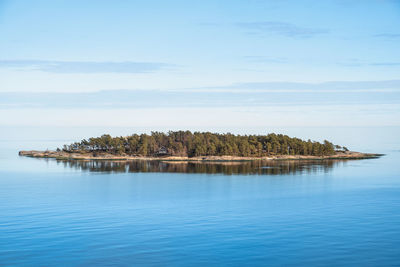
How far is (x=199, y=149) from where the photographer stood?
149m

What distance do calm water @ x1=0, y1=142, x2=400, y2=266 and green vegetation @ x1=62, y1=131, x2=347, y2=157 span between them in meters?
78.7

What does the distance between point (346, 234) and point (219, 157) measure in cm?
11136

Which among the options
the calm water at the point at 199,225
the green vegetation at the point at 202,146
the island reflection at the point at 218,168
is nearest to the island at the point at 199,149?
the green vegetation at the point at 202,146

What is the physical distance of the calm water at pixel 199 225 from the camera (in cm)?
2969

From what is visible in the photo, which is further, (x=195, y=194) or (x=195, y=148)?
(x=195, y=148)

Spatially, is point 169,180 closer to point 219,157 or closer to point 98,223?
point 98,223

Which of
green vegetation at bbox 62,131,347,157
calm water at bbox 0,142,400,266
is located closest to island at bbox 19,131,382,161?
green vegetation at bbox 62,131,347,157

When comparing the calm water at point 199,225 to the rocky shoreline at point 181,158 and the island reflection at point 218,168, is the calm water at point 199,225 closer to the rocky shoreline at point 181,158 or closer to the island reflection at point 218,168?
the island reflection at point 218,168

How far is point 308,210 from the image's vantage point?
47719 millimetres

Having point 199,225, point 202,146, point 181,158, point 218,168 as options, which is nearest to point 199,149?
point 202,146

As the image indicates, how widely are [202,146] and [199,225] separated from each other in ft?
363

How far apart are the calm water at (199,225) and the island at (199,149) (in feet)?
254

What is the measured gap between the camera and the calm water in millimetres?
29688

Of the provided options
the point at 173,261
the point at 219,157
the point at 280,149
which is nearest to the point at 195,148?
the point at 219,157
